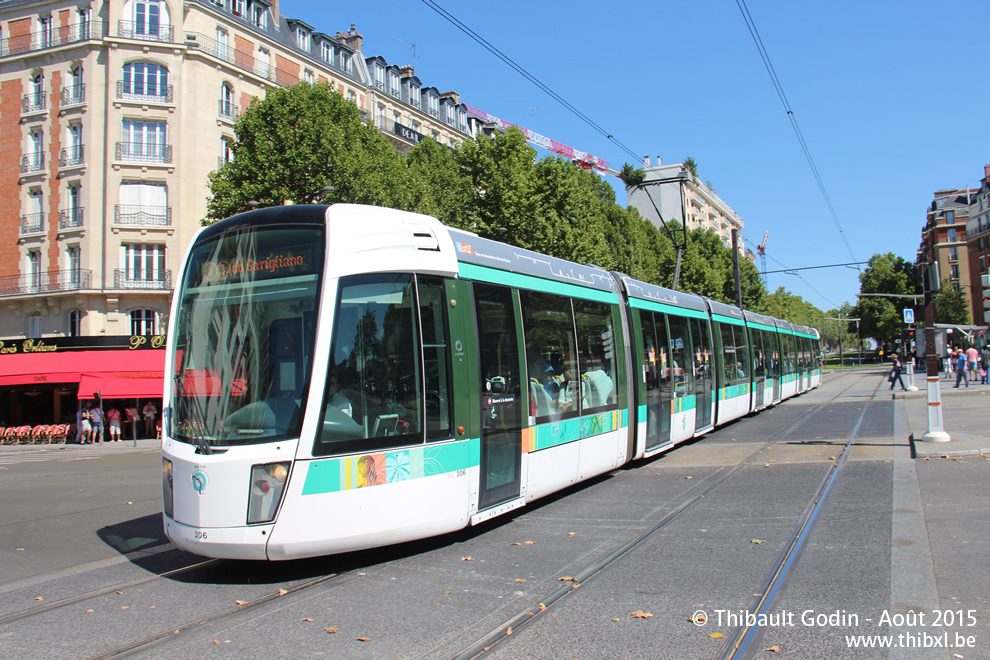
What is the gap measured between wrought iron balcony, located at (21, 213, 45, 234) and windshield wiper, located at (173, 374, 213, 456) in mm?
32483

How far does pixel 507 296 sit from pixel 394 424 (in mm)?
2238

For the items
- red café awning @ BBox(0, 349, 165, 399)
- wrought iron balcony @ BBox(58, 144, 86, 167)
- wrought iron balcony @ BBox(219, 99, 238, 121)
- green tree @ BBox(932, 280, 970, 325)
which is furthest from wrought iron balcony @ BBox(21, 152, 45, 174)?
green tree @ BBox(932, 280, 970, 325)

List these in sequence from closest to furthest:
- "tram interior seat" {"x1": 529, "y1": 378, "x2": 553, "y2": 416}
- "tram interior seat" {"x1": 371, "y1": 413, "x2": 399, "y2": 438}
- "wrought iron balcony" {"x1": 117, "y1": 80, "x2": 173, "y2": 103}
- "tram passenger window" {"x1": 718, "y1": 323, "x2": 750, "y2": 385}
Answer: "tram interior seat" {"x1": 371, "y1": 413, "x2": 399, "y2": 438}
"tram interior seat" {"x1": 529, "y1": 378, "x2": 553, "y2": 416}
"tram passenger window" {"x1": 718, "y1": 323, "x2": 750, "y2": 385}
"wrought iron balcony" {"x1": 117, "y1": 80, "x2": 173, "y2": 103}

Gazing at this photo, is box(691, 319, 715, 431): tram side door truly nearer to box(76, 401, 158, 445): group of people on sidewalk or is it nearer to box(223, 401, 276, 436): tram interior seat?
box(223, 401, 276, 436): tram interior seat

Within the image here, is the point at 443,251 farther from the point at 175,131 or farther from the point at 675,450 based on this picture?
the point at 175,131

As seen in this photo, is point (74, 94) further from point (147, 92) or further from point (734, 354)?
point (734, 354)

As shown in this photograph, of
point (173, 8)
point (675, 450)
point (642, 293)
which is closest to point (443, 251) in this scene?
point (642, 293)

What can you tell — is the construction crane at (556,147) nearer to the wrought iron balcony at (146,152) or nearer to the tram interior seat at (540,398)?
the wrought iron balcony at (146,152)

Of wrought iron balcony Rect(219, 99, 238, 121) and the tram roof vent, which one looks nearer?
the tram roof vent

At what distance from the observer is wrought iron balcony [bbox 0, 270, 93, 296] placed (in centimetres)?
3066

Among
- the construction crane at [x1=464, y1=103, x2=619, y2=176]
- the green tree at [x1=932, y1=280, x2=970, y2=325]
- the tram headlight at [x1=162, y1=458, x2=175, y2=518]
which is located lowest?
the tram headlight at [x1=162, y1=458, x2=175, y2=518]

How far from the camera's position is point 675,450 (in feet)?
43.8

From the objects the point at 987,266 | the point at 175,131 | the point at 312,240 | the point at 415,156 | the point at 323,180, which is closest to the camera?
the point at 312,240

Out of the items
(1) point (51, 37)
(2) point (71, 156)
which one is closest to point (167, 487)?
(2) point (71, 156)
